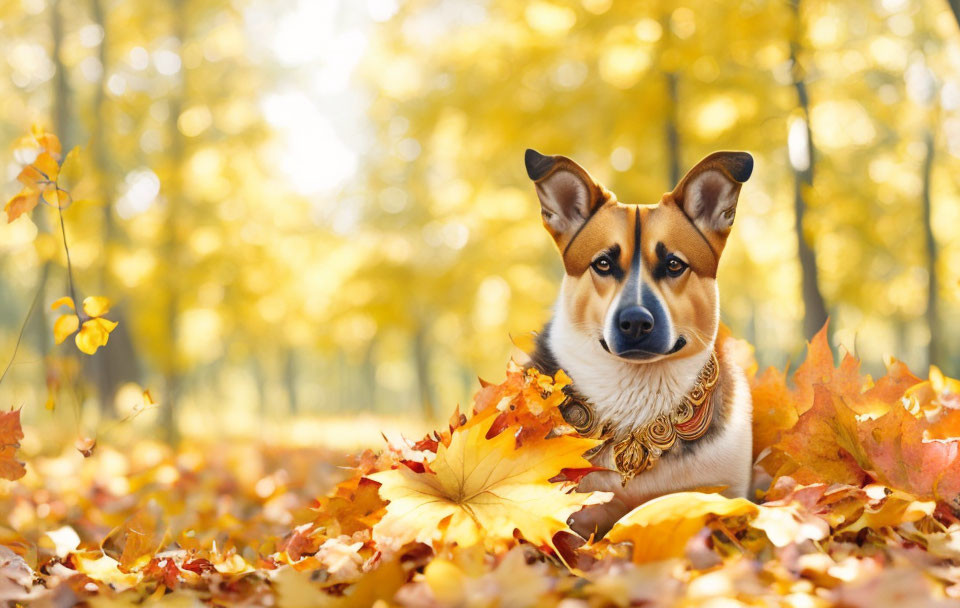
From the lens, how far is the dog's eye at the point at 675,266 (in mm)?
1938

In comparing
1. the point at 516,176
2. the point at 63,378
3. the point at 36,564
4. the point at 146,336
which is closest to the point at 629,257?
the point at 36,564

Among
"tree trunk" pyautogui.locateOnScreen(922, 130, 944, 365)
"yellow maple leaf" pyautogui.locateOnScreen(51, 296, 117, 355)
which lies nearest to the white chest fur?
"yellow maple leaf" pyautogui.locateOnScreen(51, 296, 117, 355)

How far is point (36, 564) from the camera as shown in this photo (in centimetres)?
212

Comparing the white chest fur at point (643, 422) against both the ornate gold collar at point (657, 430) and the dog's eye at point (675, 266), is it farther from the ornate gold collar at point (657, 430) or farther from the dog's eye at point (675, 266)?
the dog's eye at point (675, 266)

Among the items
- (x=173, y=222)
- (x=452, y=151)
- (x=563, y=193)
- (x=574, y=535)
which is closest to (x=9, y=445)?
(x=574, y=535)

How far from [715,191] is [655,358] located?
0.51 m

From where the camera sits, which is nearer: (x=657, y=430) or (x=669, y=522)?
(x=669, y=522)

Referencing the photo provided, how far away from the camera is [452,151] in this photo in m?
12.9

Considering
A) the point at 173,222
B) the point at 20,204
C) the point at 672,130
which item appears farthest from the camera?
the point at 173,222

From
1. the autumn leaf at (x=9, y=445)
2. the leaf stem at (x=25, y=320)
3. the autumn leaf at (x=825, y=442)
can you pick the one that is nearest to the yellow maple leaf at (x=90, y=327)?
the leaf stem at (x=25, y=320)

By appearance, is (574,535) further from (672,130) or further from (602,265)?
(672,130)

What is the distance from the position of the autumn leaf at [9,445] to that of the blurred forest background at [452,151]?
0.73 m

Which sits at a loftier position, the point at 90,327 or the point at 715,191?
the point at 715,191

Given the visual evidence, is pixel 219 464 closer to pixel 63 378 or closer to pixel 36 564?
pixel 63 378
